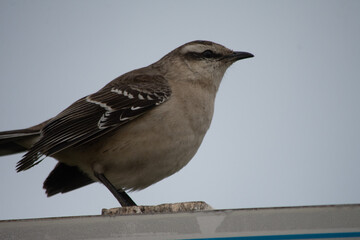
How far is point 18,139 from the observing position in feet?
17.7

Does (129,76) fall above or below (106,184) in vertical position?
above

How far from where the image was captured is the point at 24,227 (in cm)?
289

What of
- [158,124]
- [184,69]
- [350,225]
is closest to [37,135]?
[158,124]

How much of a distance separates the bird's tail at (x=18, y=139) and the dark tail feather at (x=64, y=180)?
1.44 ft

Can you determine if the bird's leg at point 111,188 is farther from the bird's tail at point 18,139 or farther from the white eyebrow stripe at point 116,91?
the white eyebrow stripe at point 116,91

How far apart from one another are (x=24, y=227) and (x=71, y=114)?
257cm

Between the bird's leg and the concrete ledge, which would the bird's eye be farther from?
the concrete ledge

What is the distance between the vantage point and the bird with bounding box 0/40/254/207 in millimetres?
4953

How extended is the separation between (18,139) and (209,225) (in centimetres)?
333

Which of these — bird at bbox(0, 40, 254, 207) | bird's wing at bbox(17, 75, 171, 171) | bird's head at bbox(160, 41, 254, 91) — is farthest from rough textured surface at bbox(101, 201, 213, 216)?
bird's head at bbox(160, 41, 254, 91)

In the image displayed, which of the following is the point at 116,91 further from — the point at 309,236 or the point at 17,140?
the point at 309,236

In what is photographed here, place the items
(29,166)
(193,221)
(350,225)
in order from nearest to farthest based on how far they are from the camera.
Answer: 1. (350,225)
2. (193,221)
3. (29,166)

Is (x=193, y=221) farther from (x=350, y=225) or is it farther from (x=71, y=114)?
(x=71, y=114)

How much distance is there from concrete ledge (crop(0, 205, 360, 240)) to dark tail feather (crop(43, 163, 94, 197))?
2.55 meters
